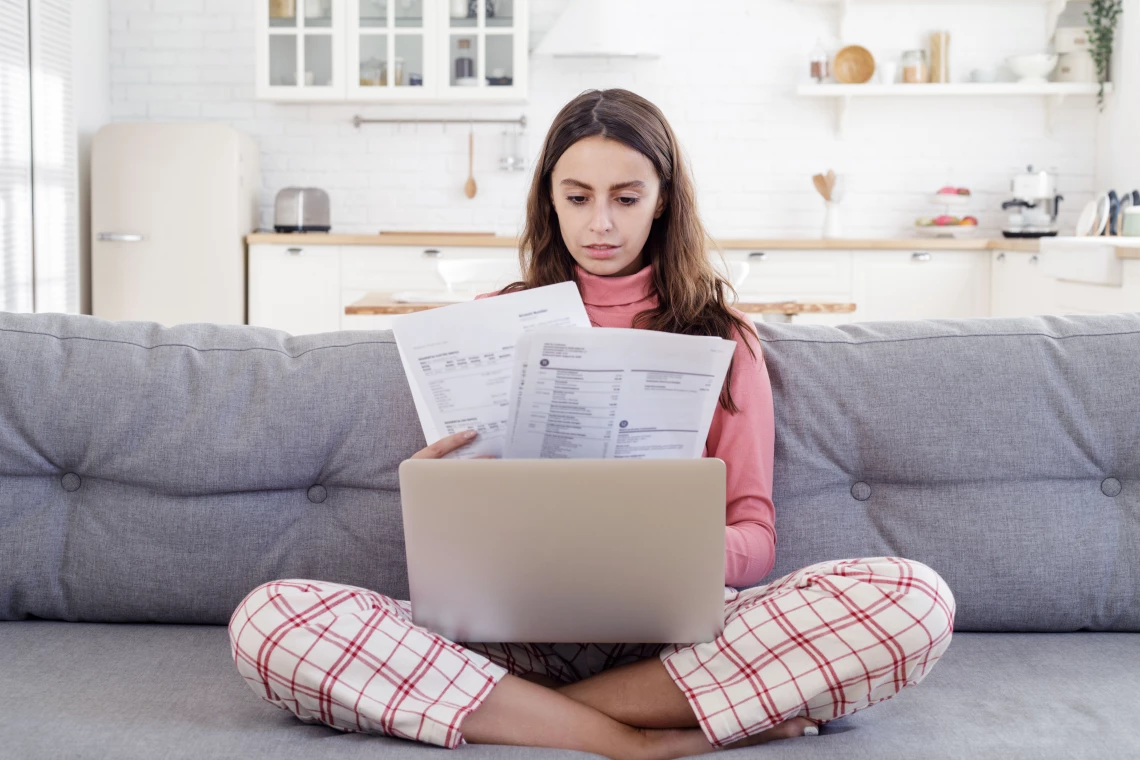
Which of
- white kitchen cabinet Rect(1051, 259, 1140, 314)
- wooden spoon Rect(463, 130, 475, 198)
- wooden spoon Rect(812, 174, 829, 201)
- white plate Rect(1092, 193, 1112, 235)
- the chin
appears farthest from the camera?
wooden spoon Rect(463, 130, 475, 198)

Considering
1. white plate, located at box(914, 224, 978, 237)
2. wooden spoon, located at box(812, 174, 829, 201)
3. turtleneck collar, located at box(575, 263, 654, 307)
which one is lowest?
turtleneck collar, located at box(575, 263, 654, 307)

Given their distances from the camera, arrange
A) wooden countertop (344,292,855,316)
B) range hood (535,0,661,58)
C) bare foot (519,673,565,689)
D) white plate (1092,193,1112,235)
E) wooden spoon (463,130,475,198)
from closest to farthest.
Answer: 1. bare foot (519,673,565,689)
2. wooden countertop (344,292,855,316)
3. white plate (1092,193,1112,235)
4. range hood (535,0,661,58)
5. wooden spoon (463,130,475,198)

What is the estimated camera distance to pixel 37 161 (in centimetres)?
449

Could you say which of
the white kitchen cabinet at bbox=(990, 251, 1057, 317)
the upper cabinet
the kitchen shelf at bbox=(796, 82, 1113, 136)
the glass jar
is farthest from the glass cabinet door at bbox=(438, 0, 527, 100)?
the white kitchen cabinet at bbox=(990, 251, 1057, 317)

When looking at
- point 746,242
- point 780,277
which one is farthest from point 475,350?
point 780,277

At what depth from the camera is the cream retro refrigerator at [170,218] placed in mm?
4969

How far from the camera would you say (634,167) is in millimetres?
1604

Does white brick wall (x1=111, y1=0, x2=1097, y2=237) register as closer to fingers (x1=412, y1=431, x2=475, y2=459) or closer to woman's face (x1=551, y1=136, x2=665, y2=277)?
woman's face (x1=551, y1=136, x2=665, y2=277)

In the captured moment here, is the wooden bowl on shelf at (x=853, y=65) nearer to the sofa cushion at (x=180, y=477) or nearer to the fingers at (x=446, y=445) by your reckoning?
the sofa cushion at (x=180, y=477)

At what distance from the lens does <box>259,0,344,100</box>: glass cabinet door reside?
5.14 m

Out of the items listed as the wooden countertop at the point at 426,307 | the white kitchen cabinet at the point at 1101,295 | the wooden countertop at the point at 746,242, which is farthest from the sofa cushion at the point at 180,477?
the wooden countertop at the point at 746,242

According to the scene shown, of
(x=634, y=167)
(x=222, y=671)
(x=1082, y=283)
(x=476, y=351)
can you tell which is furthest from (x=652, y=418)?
(x=1082, y=283)

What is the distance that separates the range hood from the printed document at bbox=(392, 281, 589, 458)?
4.13 metres

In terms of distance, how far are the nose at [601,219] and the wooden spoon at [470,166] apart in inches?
158
